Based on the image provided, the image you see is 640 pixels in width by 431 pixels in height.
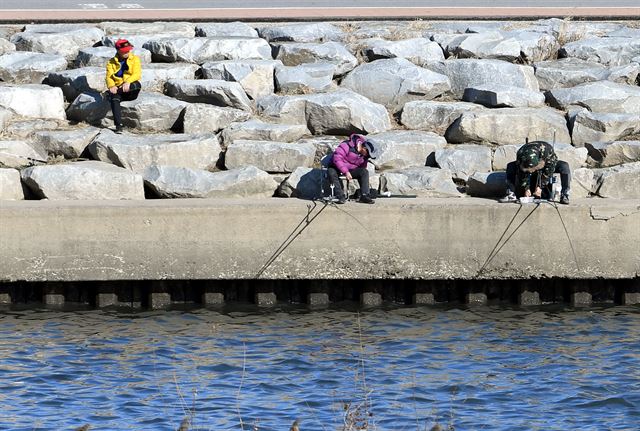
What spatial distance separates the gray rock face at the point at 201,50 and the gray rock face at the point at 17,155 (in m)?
3.46

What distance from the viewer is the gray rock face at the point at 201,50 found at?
2089 cm

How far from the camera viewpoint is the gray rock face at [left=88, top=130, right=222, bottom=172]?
17.9 m

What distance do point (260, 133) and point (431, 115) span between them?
253 centimetres

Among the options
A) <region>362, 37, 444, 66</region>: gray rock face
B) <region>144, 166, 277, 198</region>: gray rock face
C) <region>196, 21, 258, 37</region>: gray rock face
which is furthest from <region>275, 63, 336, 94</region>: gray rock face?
<region>144, 166, 277, 198</region>: gray rock face

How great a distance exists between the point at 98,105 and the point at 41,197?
2.46m

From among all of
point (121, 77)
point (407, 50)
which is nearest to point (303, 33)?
point (407, 50)

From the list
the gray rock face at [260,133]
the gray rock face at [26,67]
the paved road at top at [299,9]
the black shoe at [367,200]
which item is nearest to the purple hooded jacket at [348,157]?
the black shoe at [367,200]

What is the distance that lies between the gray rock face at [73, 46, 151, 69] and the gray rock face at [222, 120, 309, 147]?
2.70 meters

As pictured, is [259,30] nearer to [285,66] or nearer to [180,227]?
[285,66]

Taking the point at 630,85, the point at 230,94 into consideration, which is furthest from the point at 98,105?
the point at 630,85

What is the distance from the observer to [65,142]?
721 inches

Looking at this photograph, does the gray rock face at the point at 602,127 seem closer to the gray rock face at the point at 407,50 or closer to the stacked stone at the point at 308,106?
the stacked stone at the point at 308,106

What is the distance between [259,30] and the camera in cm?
2216

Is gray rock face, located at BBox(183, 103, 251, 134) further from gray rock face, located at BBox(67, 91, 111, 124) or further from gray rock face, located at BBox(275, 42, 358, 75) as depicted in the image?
gray rock face, located at BBox(275, 42, 358, 75)
